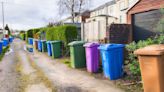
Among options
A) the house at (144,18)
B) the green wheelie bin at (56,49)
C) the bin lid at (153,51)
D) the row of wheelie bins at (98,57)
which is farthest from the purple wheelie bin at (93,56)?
the green wheelie bin at (56,49)

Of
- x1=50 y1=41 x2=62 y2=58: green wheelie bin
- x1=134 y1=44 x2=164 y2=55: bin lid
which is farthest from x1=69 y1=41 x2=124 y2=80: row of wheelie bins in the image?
x1=50 y1=41 x2=62 y2=58: green wheelie bin

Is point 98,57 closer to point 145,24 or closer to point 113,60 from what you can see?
point 113,60

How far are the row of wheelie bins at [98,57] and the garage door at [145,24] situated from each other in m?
3.36

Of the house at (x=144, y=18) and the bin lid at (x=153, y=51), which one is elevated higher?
Result: the house at (x=144, y=18)

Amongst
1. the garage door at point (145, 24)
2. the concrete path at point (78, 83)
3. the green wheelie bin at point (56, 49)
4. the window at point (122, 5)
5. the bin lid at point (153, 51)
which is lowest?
the concrete path at point (78, 83)

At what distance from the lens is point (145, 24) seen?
489 inches

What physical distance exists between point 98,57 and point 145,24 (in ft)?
12.6

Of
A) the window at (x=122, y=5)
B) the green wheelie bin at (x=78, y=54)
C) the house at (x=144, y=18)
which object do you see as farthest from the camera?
the window at (x=122, y=5)

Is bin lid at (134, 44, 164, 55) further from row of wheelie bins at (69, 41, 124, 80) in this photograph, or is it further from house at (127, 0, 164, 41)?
house at (127, 0, 164, 41)

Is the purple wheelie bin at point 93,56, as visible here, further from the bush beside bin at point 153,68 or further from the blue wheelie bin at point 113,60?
the bush beside bin at point 153,68

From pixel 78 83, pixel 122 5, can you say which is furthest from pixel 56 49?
pixel 122 5

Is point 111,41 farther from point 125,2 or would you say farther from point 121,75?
point 125,2

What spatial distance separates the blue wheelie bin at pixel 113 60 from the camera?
8211 millimetres

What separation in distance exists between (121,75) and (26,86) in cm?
318
